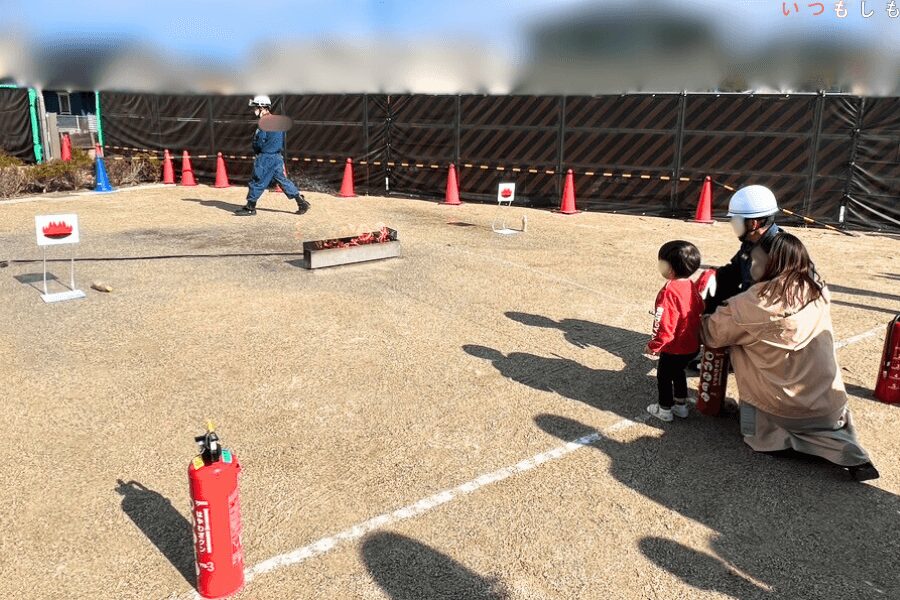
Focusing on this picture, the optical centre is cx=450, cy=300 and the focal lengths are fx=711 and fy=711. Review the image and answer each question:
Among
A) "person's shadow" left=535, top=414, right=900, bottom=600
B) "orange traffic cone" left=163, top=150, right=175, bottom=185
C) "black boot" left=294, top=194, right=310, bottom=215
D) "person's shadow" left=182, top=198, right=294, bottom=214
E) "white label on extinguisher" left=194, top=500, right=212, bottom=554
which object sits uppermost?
"orange traffic cone" left=163, top=150, right=175, bottom=185

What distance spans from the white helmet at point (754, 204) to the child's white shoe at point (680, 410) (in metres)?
1.41

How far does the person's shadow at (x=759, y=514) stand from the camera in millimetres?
3336

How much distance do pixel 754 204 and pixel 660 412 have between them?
5.25 ft

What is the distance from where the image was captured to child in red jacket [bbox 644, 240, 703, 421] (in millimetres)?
4730

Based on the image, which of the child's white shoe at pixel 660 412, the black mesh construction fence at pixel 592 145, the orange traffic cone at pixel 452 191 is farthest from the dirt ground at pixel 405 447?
the orange traffic cone at pixel 452 191

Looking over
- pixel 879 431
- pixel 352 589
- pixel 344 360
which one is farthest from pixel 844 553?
pixel 344 360

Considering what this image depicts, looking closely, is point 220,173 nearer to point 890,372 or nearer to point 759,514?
point 890,372

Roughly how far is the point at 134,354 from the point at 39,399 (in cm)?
101

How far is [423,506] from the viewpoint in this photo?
3893 mm

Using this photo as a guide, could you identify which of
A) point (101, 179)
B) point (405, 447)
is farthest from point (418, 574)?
point (101, 179)

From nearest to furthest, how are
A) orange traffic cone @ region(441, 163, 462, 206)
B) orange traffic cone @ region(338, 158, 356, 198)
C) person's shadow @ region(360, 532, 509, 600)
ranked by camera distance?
person's shadow @ region(360, 532, 509, 600), orange traffic cone @ region(441, 163, 462, 206), orange traffic cone @ region(338, 158, 356, 198)

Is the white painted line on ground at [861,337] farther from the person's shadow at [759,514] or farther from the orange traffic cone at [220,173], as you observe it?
the orange traffic cone at [220,173]

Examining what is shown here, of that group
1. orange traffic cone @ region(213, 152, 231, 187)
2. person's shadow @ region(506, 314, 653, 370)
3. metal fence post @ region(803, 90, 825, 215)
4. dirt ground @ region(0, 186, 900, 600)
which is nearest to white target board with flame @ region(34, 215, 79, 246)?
dirt ground @ region(0, 186, 900, 600)

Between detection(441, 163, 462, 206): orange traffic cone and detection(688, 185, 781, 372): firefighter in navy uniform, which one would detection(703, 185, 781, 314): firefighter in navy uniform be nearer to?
detection(688, 185, 781, 372): firefighter in navy uniform
